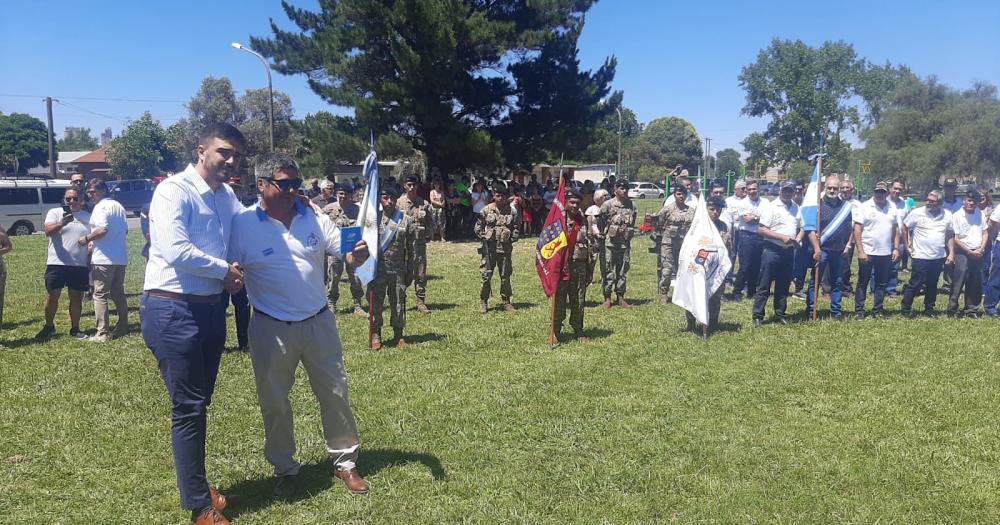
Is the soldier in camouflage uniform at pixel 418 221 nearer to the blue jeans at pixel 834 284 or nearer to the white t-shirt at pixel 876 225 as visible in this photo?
the blue jeans at pixel 834 284

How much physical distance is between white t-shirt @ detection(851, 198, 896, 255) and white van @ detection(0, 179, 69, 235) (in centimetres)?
2457

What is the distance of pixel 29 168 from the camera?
233 ft

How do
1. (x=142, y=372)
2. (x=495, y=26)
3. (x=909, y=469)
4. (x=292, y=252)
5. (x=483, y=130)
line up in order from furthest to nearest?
(x=483, y=130), (x=495, y=26), (x=142, y=372), (x=909, y=469), (x=292, y=252)

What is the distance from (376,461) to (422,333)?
4236 millimetres

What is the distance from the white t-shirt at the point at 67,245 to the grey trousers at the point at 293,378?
587 cm

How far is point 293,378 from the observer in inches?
175

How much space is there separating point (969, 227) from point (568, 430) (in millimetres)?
8006

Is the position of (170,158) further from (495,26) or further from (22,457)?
(22,457)

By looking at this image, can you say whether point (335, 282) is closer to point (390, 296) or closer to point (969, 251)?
point (390, 296)

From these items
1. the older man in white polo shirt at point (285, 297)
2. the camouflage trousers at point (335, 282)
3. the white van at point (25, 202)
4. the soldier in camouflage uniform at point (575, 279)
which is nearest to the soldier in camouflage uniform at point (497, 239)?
the soldier in camouflage uniform at point (575, 279)

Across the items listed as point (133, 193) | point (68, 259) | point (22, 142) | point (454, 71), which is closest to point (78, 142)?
point (22, 142)

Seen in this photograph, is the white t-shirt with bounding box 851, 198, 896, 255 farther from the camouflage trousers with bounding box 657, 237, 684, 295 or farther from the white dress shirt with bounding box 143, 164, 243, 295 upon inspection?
the white dress shirt with bounding box 143, 164, 243, 295

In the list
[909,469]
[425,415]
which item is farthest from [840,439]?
[425,415]

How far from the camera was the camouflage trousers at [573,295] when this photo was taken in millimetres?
8609
